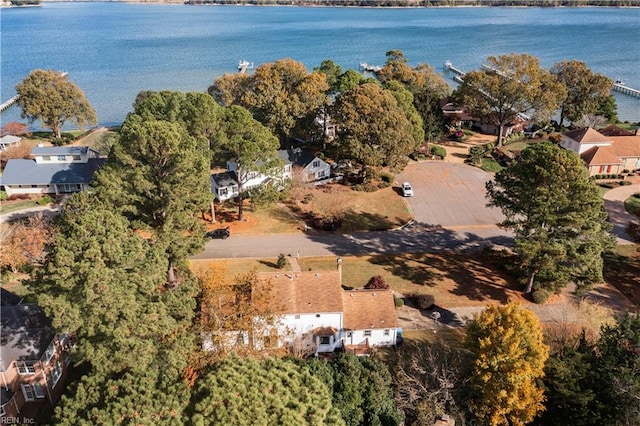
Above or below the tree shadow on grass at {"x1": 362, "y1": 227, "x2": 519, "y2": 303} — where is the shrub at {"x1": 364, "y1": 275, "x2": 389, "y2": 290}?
above

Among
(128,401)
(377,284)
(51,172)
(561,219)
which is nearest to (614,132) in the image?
(561,219)

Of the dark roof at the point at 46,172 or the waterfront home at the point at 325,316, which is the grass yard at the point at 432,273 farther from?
the dark roof at the point at 46,172

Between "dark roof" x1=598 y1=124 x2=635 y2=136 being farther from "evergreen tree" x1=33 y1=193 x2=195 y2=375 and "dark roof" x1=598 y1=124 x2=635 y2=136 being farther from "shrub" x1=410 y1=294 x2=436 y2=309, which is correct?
"evergreen tree" x1=33 y1=193 x2=195 y2=375

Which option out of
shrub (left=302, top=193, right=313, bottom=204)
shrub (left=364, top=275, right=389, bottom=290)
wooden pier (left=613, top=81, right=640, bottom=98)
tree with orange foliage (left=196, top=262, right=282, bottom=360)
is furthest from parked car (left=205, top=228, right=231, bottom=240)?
wooden pier (left=613, top=81, right=640, bottom=98)

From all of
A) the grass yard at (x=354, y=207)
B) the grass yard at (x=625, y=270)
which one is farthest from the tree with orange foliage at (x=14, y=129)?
the grass yard at (x=625, y=270)

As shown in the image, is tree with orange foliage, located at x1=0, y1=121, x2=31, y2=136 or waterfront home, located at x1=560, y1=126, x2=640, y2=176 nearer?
waterfront home, located at x1=560, y1=126, x2=640, y2=176

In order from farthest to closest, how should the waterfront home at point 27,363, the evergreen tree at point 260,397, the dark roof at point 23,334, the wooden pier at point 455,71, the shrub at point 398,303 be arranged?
the wooden pier at point 455,71, the shrub at point 398,303, the dark roof at point 23,334, the waterfront home at point 27,363, the evergreen tree at point 260,397
